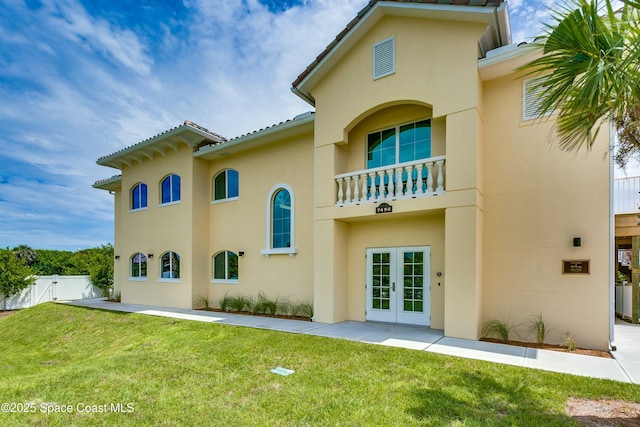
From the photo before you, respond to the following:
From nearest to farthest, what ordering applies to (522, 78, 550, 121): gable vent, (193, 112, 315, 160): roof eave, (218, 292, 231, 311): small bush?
(522, 78, 550, 121): gable vent < (193, 112, 315, 160): roof eave < (218, 292, 231, 311): small bush

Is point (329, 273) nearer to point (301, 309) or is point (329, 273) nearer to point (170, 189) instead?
point (301, 309)

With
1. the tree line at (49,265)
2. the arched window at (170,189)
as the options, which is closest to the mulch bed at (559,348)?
the arched window at (170,189)

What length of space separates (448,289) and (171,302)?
1192cm

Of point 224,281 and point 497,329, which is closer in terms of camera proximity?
point 497,329

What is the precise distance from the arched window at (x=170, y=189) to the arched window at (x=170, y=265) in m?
2.52

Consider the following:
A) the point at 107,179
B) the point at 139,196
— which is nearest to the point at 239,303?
the point at 139,196

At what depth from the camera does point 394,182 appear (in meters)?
9.80

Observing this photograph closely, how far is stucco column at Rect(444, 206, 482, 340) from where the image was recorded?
7832 millimetres

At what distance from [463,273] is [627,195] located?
727cm

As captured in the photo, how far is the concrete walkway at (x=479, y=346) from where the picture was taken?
598 centimetres

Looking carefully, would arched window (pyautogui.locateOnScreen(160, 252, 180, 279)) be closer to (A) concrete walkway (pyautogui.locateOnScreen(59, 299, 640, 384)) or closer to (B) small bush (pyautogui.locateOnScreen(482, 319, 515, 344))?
(A) concrete walkway (pyautogui.locateOnScreen(59, 299, 640, 384))

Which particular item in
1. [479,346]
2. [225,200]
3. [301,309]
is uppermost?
[225,200]

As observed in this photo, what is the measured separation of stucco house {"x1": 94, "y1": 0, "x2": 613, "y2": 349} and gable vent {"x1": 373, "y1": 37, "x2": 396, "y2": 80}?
35 millimetres

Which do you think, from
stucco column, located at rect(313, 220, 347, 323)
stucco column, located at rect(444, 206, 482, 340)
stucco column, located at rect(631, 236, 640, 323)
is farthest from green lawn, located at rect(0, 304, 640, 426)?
stucco column, located at rect(631, 236, 640, 323)
